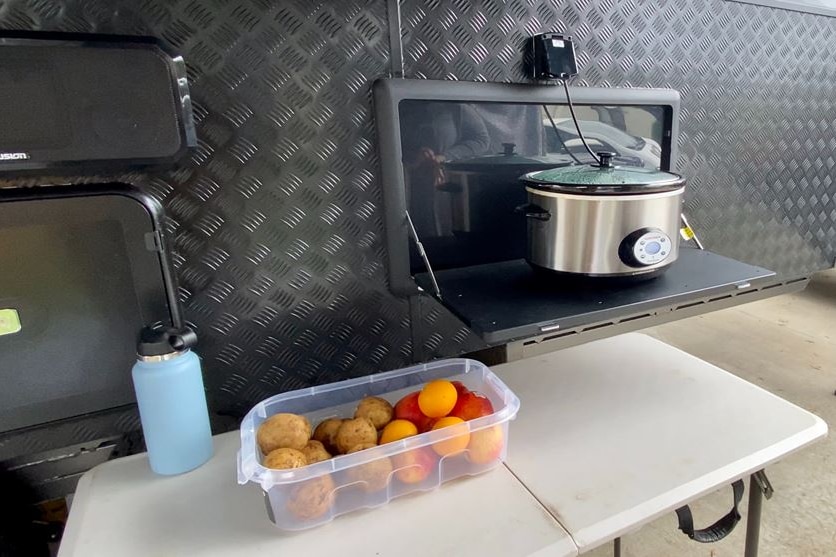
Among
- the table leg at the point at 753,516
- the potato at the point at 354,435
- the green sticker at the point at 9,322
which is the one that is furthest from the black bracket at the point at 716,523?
the green sticker at the point at 9,322

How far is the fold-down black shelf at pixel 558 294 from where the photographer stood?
855 millimetres

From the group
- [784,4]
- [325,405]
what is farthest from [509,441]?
[784,4]

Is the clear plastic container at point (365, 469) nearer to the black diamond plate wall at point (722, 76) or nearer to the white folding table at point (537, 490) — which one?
the white folding table at point (537, 490)

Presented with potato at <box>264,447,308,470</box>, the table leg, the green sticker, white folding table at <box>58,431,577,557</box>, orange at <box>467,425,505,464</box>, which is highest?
the green sticker

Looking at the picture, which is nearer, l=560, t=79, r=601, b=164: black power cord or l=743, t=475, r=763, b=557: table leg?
l=743, t=475, r=763, b=557: table leg

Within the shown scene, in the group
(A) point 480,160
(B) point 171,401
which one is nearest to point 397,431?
(B) point 171,401

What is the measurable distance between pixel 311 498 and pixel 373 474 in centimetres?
9

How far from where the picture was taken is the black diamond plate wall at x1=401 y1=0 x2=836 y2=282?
43.0 inches

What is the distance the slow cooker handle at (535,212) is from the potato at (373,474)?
535 mm

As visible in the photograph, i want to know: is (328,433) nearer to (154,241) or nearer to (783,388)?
(154,241)

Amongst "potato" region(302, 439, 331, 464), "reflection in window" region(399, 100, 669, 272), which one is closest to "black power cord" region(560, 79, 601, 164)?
"reflection in window" region(399, 100, 669, 272)

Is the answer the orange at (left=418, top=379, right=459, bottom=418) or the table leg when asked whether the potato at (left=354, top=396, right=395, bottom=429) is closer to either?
the orange at (left=418, top=379, right=459, bottom=418)

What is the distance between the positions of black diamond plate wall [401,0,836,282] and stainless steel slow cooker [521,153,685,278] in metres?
0.34

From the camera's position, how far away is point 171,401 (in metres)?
0.78
